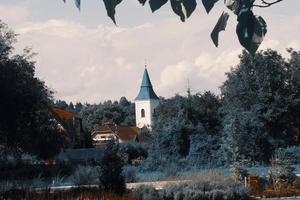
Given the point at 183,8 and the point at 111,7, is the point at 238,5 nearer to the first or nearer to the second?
the point at 183,8

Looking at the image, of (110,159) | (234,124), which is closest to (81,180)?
(110,159)

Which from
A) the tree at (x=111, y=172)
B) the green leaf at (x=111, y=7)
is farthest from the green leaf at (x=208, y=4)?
the tree at (x=111, y=172)

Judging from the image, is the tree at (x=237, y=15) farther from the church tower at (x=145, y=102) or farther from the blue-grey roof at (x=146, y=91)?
the blue-grey roof at (x=146, y=91)

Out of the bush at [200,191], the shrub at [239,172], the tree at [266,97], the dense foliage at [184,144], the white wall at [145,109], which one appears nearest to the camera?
the bush at [200,191]

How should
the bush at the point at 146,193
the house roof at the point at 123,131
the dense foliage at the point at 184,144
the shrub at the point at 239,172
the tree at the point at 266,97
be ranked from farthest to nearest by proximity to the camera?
1. the house roof at the point at 123,131
2. the tree at the point at 266,97
3. the dense foliage at the point at 184,144
4. the shrub at the point at 239,172
5. the bush at the point at 146,193

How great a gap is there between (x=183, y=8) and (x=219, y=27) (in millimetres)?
112

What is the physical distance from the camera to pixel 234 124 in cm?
4144

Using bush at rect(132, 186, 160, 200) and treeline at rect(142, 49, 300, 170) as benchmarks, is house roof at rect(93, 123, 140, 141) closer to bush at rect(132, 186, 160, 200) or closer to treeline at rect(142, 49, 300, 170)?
treeline at rect(142, 49, 300, 170)

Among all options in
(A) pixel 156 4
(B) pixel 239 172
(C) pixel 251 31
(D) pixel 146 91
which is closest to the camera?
(C) pixel 251 31

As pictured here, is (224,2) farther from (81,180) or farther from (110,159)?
(81,180)

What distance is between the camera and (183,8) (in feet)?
5.72

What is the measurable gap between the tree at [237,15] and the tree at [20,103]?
25637 millimetres

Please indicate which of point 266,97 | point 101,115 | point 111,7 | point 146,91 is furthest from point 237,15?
point 101,115

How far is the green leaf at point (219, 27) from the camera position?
5.56ft
